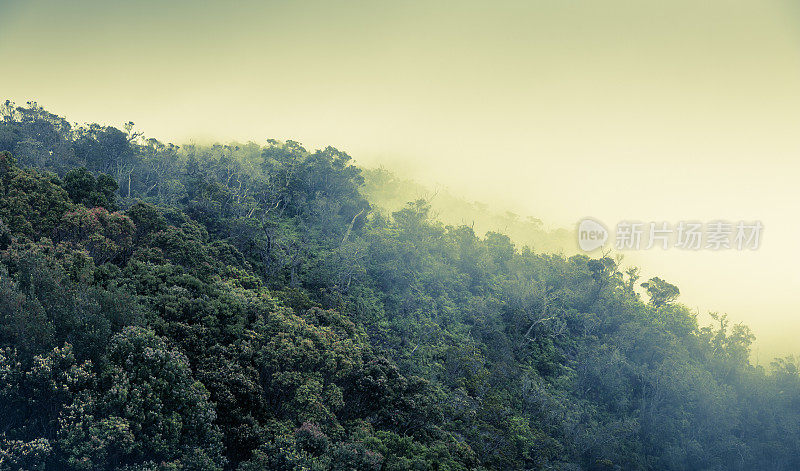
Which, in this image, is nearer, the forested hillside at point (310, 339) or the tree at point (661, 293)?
the forested hillside at point (310, 339)

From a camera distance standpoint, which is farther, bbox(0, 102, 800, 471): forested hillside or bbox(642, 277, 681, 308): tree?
bbox(642, 277, 681, 308): tree

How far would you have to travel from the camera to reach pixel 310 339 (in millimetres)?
19797

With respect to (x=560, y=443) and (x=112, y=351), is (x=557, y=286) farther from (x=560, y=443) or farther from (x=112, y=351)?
(x=112, y=351)

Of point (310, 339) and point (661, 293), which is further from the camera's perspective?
point (661, 293)

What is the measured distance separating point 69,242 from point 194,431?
1092 centimetres

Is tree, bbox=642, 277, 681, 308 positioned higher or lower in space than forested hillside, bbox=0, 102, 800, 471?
higher

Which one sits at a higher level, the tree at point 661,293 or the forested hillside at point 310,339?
the tree at point 661,293

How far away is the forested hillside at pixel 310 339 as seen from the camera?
14.0 meters

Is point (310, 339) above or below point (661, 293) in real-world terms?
below

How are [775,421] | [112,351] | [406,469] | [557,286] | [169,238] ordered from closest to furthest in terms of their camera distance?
[112,351] < [406,469] < [169,238] < [775,421] < [557,286]

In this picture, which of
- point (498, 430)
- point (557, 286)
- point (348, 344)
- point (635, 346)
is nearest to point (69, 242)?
point (348, 344)

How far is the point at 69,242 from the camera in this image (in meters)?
19.0

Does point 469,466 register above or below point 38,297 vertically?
below

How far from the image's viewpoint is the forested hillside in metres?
14.0
